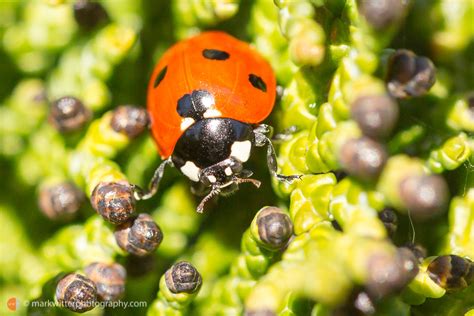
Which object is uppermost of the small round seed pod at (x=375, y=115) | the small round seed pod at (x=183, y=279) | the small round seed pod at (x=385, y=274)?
the small round seed pod at (x=375, y=115)

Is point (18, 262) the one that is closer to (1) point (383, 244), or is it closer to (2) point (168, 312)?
(2) point (168, 312)

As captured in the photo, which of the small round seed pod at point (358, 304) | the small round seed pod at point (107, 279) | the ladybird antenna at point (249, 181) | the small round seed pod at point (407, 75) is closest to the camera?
the small round seed pod at point (358, 304)

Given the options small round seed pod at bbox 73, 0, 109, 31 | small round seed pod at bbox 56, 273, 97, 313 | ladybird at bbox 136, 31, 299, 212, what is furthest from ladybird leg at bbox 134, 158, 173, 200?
small round seed pod at bbox 73, 0, 109, 31

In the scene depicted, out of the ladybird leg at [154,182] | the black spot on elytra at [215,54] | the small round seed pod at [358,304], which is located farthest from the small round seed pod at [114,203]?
the small round seed pod at [358,304]

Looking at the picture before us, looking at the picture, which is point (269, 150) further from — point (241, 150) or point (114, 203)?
Answer: point (114, 203)

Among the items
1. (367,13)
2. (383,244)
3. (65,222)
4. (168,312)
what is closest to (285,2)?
(367,13)

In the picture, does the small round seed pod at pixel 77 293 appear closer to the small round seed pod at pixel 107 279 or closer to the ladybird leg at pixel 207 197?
the small round seed pod at pixel 107 279

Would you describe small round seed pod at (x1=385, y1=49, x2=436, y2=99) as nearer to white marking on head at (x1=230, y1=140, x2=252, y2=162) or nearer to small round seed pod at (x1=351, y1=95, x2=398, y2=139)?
small round seed pod at (x1=351, y1=95, x2=398, y2=139)
